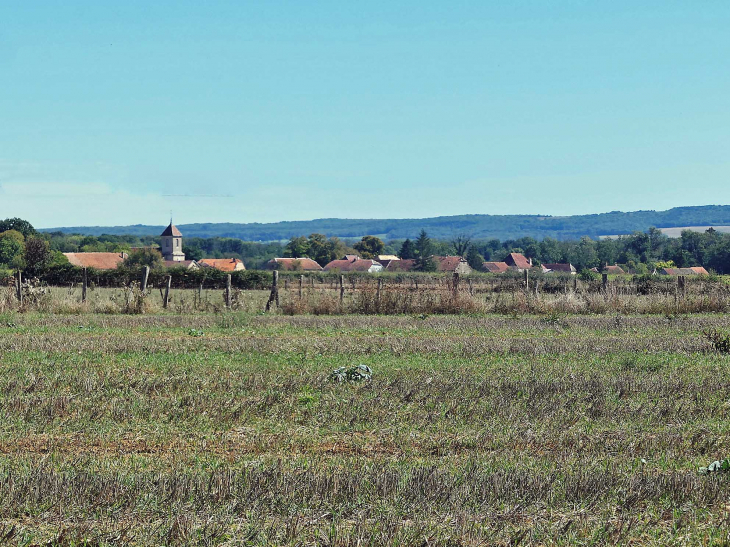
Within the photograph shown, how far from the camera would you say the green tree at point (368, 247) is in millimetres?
179788

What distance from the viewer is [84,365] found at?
47.3 ft

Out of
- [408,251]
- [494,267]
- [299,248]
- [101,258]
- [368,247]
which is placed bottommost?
[494,267]

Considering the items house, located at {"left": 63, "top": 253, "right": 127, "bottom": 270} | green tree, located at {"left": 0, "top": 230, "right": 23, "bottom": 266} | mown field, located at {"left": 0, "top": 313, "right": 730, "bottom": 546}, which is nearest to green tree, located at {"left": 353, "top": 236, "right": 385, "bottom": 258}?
house, located at {"left": 63, "top": 253, "right": 127, "bottom": 270}

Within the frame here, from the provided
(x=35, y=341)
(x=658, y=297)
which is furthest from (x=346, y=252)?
(x=35, y=341)

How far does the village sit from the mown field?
53.0m

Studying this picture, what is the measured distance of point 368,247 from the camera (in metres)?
183

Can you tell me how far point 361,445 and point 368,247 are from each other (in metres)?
174

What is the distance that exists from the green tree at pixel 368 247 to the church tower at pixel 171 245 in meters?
40.0

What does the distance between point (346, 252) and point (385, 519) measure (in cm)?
17091

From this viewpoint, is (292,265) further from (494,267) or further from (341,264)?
(494,267)

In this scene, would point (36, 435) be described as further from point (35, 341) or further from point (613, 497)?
point (35, 341)

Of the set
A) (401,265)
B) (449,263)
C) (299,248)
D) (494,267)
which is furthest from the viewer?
(299,248)

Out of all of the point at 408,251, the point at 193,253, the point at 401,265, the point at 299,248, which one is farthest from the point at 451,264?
the point at 193,253

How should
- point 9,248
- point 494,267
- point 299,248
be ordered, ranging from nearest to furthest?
point 9,248 < point 494,267 < point 299,248
